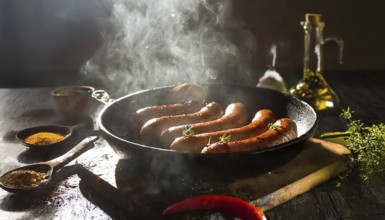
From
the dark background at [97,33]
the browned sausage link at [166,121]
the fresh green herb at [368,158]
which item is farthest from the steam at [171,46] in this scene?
the fresh green herb at [368,158]

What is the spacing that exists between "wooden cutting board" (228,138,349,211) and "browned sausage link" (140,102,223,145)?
1.65ft

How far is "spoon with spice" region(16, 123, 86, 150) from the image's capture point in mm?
2592

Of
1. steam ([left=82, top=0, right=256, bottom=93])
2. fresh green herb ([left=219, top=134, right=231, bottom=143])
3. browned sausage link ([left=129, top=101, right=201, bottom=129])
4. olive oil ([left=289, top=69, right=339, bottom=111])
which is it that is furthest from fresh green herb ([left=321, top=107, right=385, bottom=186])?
steam ([left=82, top=0, right=256, bottom=93])

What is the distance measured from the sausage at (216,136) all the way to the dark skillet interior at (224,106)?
144 millimetres

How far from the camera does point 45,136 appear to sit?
2.69 metres

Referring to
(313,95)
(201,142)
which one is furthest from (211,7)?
(201,142)

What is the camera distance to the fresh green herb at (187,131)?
6.56 ft

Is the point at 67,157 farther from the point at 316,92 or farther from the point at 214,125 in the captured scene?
the point at 316,92

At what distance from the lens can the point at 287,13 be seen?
5.89 metres

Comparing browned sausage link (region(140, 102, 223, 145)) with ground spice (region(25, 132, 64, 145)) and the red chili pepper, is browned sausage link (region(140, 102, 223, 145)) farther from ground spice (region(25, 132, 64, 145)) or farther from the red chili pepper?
ground spice (region(25, 132, 64, 145))

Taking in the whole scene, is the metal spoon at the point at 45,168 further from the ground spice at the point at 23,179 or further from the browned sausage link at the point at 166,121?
the browned sausage link at the point at 166,121

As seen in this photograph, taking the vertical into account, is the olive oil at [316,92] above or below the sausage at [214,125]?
below

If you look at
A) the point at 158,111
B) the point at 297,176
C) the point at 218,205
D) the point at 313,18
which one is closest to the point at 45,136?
the point at 158,111

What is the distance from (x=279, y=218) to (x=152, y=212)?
56 cm
